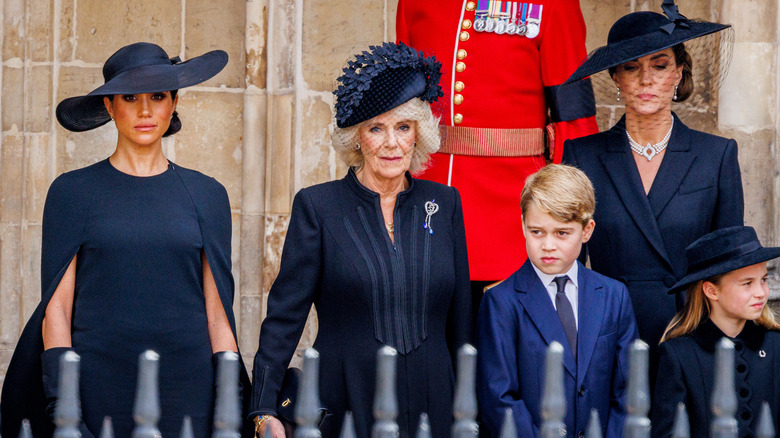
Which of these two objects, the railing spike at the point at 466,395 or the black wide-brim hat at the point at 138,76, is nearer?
the railing spike at the point at 466,395

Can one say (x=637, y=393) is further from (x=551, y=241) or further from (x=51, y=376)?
(x=51, y=376)

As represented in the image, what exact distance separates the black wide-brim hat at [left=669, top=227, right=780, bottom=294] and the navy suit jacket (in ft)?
0.73

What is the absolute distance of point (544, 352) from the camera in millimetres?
3375

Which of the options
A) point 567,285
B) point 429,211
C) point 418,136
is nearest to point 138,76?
point 418,136

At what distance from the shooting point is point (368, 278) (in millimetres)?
3391

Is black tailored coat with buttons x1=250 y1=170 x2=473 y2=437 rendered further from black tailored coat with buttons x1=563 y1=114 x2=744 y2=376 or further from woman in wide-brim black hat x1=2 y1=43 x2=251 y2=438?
black tailored coat with buttons x1=563 y1=114 x2=744 y2=376

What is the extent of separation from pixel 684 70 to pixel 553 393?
1989mm

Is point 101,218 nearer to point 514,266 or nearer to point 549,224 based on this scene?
point 549,224

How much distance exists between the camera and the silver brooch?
11.5 feet

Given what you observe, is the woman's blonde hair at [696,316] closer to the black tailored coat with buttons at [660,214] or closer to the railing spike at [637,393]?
the black tailored coat with buttons at [660,214]

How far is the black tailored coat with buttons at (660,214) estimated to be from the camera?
12.4 ft

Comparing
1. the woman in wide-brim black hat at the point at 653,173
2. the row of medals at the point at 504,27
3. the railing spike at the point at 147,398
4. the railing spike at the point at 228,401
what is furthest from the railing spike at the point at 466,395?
the row of medals at the point at 504,27

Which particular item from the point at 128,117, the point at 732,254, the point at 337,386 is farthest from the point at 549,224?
the point at 128,117

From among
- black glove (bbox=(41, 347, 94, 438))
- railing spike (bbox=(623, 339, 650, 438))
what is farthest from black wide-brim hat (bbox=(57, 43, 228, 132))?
railing spike (bbox=(623, 339, 650, 438))
